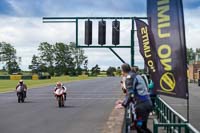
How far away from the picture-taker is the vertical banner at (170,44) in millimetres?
7629

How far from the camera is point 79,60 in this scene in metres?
184

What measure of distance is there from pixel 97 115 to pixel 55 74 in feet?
471

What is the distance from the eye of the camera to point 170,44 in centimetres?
784

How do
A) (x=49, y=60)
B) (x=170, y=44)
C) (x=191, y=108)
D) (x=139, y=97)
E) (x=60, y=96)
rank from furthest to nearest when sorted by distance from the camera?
(x=49, y=60)
(x=60, y=96)
(x=191, y=108)
(x=139, y=97)
(x=170, y=44)

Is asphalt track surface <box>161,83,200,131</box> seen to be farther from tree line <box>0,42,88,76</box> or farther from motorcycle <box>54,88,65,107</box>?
tree line <box>0,42,88,76</box>

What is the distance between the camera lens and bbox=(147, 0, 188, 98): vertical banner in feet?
25.0

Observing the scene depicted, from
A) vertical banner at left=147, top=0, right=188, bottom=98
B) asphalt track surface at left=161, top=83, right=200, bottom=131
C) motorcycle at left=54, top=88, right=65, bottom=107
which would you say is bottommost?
asphalt track surface at left=161, top=83, right=200, bottom=131

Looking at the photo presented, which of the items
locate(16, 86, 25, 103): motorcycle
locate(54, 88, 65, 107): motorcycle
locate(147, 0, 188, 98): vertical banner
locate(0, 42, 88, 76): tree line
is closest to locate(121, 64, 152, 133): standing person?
locate(147, 0, 188, 98): vertical banner

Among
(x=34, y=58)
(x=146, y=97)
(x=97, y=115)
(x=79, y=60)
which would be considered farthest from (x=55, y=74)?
(x=146, y=97)

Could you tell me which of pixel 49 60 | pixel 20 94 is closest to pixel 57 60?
pixel 49 60

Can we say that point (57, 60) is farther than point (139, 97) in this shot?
Yes

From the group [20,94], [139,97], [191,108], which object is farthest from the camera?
[20,94]

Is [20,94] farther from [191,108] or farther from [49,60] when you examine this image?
[49,60]

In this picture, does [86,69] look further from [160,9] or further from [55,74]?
[160,9]
